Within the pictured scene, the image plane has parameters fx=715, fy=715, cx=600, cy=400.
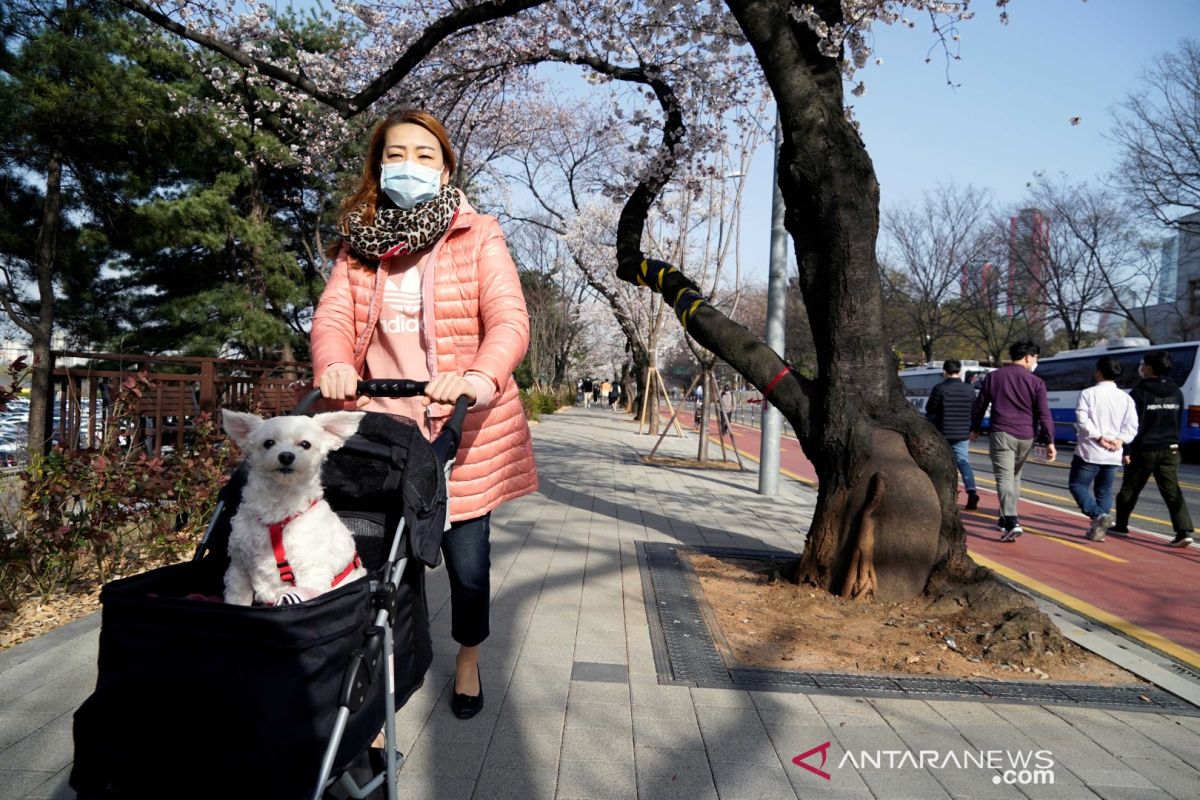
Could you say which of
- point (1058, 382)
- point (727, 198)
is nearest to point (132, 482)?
point (727, 198)

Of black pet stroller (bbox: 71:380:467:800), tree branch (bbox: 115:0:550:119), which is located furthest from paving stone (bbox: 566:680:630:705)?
tree branch (bbox: 115:0:550:119)

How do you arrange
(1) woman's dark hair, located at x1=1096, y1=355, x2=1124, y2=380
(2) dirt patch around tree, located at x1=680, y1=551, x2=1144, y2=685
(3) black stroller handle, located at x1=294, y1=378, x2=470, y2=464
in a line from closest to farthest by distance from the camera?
(3) black stroller handle, located at x1=294, y1=378, x2=470, y2=464, (2) dirt patch around tree, located at x1=680, y1=551, x2=1144, y2=685, (1) woman's dark hair, located at x1=1096, y1=355, x2=1124, y2=380

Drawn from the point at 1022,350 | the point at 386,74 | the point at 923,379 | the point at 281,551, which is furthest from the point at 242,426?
the point at 923,379

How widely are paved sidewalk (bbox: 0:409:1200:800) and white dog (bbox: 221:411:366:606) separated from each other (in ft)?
3.08

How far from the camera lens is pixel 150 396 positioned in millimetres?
5680

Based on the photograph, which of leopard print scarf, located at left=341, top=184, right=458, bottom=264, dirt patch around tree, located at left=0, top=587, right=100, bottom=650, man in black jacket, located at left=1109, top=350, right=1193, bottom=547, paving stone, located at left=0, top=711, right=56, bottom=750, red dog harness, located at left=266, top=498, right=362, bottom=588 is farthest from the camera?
man in black jacket, located at left=1109, top=350, right=1193, bottom=547

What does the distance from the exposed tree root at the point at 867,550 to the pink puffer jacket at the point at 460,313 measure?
2.50 metres

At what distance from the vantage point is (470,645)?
2.77 meters

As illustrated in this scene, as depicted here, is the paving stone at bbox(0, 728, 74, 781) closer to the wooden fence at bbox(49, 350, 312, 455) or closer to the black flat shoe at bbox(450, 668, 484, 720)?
the black flat shoe at bbox(450, 668, 484, 720)

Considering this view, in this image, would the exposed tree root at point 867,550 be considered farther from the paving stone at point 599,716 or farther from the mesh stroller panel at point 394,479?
the mesh stroller panel at point 394,479

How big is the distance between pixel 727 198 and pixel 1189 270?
29.6m

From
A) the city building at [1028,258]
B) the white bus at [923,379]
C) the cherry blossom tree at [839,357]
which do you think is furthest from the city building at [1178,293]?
the cherry blossom tree at [839,357]

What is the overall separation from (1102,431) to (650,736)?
6.46m

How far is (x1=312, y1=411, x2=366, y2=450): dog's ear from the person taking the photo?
1.93 meters
